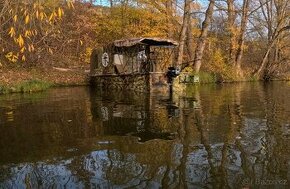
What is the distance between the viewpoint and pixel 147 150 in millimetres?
8891

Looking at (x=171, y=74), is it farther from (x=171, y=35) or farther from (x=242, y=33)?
(x=242, y=33)

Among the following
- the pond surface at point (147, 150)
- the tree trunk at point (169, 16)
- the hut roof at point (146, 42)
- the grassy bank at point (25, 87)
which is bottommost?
the pond surface at point (147, 150)

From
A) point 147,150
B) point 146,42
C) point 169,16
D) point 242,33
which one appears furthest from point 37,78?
point 147,150

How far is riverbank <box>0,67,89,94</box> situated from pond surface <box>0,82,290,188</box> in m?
13.6

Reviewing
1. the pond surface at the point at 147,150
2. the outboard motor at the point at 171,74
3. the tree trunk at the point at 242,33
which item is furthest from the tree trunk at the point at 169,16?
the pond surface at the point at 147,150

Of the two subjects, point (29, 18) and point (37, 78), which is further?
point (37, 78)

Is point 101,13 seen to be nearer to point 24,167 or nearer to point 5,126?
point 5,126

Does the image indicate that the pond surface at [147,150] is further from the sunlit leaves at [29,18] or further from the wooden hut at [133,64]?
the wooden hut at [133,64]

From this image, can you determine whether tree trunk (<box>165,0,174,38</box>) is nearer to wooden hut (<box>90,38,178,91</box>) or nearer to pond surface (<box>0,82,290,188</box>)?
wooden hut (<box>90,38,178,91</box>)

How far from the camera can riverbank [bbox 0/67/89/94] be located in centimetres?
2825

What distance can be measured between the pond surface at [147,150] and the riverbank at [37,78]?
1363cm

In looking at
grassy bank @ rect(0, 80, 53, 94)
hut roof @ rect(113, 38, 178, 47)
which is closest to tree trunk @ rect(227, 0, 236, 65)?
hut roof @ rect(113, 38, 178, 47)

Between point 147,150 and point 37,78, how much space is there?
24845 millimetres

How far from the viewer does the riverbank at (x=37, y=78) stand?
92.7 ft
